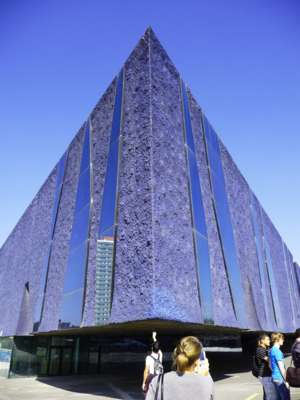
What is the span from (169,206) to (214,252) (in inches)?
142

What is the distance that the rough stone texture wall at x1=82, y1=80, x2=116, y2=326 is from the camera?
1162 centimetres

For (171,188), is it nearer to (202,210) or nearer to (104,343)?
(202,210)

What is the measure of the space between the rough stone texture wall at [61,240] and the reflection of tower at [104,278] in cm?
361

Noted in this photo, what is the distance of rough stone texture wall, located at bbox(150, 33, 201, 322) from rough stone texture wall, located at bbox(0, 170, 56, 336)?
361 inches

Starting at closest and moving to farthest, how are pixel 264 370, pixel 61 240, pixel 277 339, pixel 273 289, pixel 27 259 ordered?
pixel 264 370
pixel 277 339
pixel 61 240
pixel 27 259
pixel 273 289

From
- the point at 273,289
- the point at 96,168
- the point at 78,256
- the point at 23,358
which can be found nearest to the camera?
the point at 78,256

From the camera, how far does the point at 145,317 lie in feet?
29.8

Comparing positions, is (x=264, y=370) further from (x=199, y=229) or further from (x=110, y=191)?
(x=110, y=191)

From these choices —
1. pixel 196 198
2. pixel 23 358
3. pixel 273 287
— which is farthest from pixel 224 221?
pixel 23 358

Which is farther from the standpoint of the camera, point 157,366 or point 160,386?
point 157,366

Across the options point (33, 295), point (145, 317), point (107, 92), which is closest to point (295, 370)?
point (145, 317)

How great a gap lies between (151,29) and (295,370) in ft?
38.9

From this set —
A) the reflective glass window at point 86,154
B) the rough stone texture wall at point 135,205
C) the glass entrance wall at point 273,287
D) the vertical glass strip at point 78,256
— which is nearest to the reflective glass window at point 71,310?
the vertical glass strip at point 78,256

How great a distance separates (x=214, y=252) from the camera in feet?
44.1
